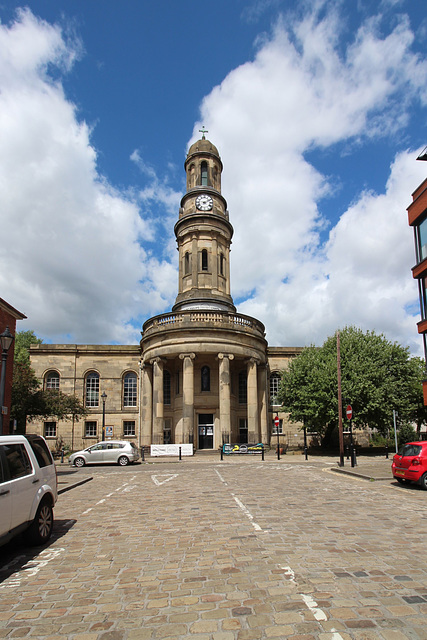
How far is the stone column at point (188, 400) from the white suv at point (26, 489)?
24.6m

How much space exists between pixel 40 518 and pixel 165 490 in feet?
22.0

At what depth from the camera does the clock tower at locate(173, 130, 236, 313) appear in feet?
133

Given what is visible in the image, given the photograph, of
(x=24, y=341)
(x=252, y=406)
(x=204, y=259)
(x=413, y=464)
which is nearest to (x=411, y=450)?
(x=413, y=464)

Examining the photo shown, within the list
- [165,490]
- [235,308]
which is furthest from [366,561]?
[235,308]

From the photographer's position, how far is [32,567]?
6.23 metres

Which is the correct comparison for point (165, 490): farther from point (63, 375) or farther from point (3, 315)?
point (63, 375)

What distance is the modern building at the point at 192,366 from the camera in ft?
112

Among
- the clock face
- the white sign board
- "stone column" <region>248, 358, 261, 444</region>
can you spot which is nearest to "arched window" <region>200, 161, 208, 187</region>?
the clock face

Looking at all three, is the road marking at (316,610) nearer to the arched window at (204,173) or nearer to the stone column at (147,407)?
the stone column at (147,407)

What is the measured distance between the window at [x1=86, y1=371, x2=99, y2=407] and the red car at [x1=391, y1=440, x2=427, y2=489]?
33480 mm

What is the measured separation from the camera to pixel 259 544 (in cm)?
698

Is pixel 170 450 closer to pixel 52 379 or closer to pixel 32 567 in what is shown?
pixel 52 379

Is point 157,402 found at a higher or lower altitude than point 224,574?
higher

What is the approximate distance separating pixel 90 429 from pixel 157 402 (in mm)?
12019
